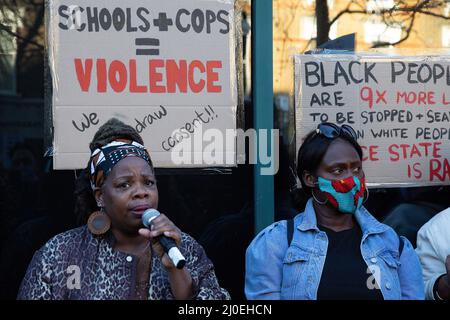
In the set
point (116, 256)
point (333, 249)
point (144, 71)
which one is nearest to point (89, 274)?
point (116, 256)

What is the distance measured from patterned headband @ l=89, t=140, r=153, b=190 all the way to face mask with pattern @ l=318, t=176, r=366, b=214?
88 centimetres

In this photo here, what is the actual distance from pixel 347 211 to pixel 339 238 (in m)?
0.14

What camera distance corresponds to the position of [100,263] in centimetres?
278

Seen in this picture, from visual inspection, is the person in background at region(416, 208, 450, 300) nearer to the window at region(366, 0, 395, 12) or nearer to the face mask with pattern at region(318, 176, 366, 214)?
the face mask with pattern at region(318, 176, 366, 214)

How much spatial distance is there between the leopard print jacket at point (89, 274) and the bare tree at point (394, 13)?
2086mm

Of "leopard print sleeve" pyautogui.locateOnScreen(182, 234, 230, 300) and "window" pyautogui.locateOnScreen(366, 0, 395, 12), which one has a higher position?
"window" pyautogui.locateOnScreen(366, 0, 395, 12)

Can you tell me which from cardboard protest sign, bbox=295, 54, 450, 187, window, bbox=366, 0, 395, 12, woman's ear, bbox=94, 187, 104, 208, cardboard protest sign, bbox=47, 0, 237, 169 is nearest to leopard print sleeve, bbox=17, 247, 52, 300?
woman's ear, bbox=94, 187, 104, 208

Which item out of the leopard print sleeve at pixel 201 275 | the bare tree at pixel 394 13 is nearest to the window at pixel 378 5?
the bare tree at pixel 394 13

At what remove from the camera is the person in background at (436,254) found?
11.2 feet

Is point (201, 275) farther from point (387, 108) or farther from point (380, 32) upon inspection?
point (380, 32)

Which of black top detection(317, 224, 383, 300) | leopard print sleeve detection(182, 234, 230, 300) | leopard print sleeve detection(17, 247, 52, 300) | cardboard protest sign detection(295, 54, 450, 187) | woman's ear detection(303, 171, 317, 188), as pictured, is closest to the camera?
leopard print sleeve detection(17, 247, 52, 300)

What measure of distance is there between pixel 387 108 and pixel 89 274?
91.2 inches

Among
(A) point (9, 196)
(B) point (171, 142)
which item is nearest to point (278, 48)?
(B) point (171, 142)

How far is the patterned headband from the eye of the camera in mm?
2836
